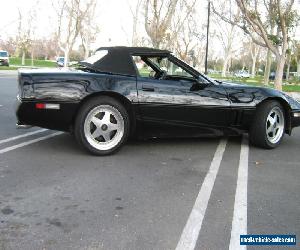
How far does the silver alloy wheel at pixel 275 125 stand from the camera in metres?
6.07

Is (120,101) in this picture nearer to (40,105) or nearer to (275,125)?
(40,105)

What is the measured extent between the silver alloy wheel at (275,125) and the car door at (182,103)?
2.40 ft

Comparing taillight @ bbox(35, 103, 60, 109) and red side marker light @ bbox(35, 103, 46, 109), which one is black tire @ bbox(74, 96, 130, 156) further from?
red side marker light @ bbox(35, 103, 46, 109)

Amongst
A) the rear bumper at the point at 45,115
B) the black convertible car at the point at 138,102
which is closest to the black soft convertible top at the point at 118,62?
the black convertible car at the point at 138,102

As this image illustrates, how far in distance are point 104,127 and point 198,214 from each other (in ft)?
7.03

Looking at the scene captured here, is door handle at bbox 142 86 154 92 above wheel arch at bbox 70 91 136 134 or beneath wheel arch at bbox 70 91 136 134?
above

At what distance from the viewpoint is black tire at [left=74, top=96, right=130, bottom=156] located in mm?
5066

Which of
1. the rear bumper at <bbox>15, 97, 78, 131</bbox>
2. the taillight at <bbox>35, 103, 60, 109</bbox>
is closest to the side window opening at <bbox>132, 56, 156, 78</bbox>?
the rear bumper at <bbox>15, 97, 78, 131</bbox>

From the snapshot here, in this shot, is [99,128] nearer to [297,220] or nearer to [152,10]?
[297,220]

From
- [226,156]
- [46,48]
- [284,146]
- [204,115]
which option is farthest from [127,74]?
[46,48]

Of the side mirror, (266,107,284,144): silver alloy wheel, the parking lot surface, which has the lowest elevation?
the parking lot surface

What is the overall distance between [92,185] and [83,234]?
112 cm

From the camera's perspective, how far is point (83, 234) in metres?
2.96

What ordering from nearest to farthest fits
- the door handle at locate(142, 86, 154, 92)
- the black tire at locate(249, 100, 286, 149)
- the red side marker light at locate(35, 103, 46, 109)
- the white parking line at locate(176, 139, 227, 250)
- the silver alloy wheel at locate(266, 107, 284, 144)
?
the white parking line at locate(176, 139, 227, 250) → the red side marker light at locate(35, 103, 46, 109) → the door handle at locate(142, 86, 154, 92) → the black tire at locate(249, 100, 286, 149) → the silver alloy wheel at locate(266, 107, 284, 144)
